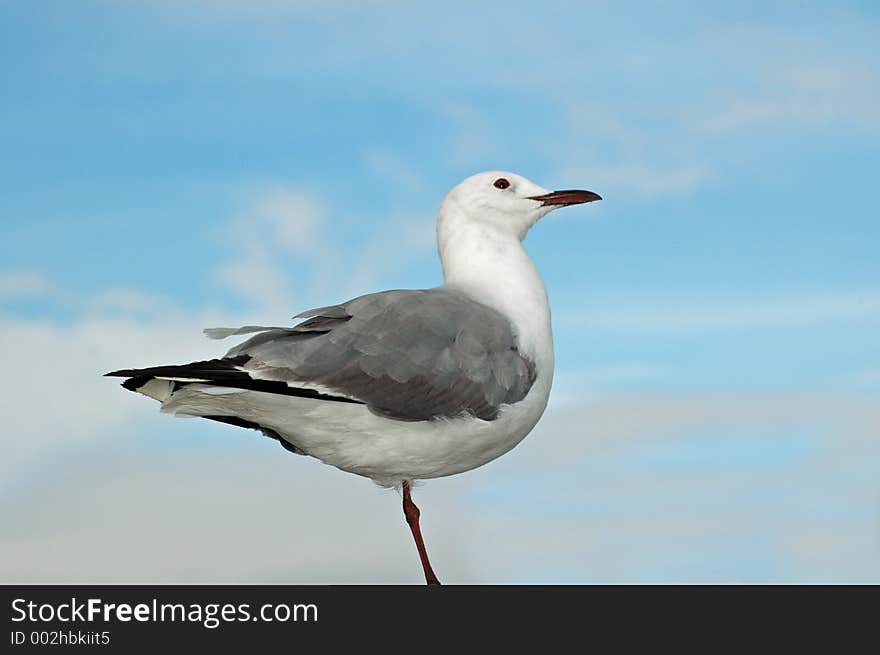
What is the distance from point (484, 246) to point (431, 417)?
1.68m

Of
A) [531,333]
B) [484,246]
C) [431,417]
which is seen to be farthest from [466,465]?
[484,246]

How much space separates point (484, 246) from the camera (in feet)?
26.5

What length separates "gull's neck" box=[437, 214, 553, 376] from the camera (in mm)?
7727

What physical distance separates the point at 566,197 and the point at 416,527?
2.70 meters

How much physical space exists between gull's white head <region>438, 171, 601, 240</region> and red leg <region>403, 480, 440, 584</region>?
2037 mm

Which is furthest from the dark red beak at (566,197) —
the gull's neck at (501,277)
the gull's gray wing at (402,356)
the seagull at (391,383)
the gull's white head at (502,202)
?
the gull's gray wing at (402,356)

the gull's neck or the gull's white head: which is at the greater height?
the gull's white head

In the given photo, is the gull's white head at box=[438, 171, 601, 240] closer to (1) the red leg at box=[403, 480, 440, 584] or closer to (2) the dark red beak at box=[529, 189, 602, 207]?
(2) the dark red beak at box=[529, 189, 602, 207]

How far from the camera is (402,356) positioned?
689 cm

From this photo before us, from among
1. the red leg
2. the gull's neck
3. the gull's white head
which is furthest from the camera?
the gull's white head

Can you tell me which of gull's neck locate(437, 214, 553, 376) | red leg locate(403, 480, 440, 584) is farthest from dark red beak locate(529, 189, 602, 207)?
red leg locate(403, 480, 440, 584)

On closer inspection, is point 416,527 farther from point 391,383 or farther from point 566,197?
point 566,197
